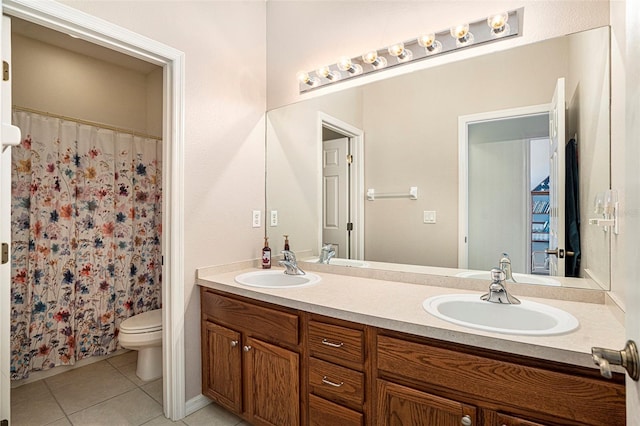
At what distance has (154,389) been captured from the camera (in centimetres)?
216

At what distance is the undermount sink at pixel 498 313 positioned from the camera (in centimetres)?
116

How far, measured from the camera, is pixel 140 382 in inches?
89.2

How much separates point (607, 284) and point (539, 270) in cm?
23

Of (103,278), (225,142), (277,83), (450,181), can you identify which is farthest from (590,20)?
(103,278)

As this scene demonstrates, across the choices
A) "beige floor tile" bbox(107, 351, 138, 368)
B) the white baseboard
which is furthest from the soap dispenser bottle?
"beige floor tile" bbox(107, 351, 138, 368)

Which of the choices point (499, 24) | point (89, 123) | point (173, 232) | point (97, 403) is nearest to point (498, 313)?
point (499, 24)

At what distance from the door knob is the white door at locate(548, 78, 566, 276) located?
957 mm

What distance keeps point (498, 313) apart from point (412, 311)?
39cm

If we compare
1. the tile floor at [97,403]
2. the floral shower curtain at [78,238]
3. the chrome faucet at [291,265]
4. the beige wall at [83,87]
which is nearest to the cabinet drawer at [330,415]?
the tile floor at [97,403]

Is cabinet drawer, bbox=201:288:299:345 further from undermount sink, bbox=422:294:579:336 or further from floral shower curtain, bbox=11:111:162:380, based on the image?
floral shower curtain, bbox=11:111:162:380

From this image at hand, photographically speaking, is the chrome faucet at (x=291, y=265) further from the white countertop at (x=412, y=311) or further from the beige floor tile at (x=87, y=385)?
the beige floor tile at (x=87, y=385)

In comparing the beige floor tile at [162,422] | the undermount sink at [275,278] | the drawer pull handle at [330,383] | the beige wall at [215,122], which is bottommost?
the beige floor tile at [162,422]

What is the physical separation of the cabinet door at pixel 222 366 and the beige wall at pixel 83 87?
219 centimetres

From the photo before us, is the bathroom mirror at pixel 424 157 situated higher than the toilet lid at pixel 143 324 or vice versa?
the bathroom mirror at pixel 424 157
